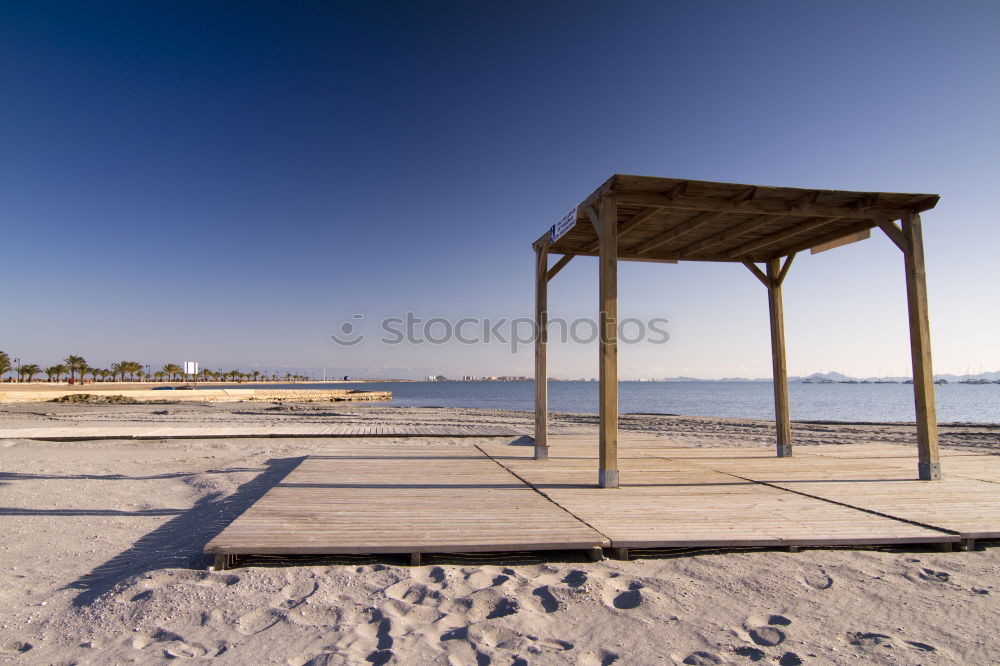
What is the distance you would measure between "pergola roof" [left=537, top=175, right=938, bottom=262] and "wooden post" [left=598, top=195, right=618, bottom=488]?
0.34 metres

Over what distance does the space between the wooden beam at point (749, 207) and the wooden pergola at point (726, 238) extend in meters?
0.01

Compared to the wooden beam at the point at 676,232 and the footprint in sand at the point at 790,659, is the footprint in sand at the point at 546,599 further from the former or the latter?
the wooden beam at the point at 676,232

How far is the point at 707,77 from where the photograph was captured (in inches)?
450

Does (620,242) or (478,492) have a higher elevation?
(620,242)

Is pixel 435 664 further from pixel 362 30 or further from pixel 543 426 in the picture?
pixel 362 30

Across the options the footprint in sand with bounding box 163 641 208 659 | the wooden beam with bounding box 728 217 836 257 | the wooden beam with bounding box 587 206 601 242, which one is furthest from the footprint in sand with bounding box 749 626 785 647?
the wooden beam with bounding box 728 217 836 257

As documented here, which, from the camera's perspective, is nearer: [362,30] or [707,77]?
[707,77]

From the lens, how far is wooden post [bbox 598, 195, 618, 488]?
5.39 m

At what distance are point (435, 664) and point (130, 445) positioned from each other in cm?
1110

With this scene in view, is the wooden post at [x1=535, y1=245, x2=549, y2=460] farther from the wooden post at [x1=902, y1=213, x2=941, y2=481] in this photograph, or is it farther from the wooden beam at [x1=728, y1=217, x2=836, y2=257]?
the wooden post at [x1=902, y1=213, x2=941, y2=481]

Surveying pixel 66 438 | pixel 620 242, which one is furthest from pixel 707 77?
pixel 66 438

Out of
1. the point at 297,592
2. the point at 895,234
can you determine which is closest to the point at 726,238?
the point at 895,234

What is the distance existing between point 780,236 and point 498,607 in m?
6.60

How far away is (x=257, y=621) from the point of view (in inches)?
103
